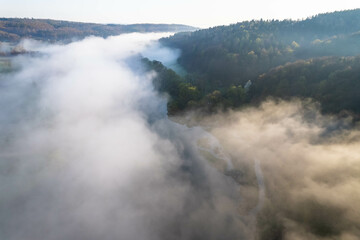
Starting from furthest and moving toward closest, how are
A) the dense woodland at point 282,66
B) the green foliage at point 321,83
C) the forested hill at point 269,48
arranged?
1. the forested hill at point 269,48
2. the dense woodland at point 282,66
3. the green foliage at point 321,83

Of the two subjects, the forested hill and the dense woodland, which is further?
the forested hill

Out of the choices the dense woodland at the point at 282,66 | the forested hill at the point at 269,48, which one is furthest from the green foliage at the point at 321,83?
the forested hill at the point at 269,48

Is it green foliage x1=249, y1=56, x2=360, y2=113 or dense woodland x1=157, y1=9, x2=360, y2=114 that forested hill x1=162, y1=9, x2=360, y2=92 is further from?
green foliage x1=249, y1=56, x2=360, y2=113

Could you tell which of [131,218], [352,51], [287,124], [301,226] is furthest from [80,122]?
[352,51]

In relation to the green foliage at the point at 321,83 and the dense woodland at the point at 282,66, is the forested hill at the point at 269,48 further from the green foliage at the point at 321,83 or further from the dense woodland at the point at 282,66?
the green foliage at the point at 321,83

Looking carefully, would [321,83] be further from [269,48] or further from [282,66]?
[269,48]

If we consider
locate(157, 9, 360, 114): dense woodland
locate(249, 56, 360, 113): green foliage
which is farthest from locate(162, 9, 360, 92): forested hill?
locate(249, 56, 360, 113): green foliage

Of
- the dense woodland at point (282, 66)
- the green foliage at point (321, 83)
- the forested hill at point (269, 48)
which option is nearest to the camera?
the green foliage at point (321, 83)

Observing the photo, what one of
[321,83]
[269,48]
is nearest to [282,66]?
[321,83]
